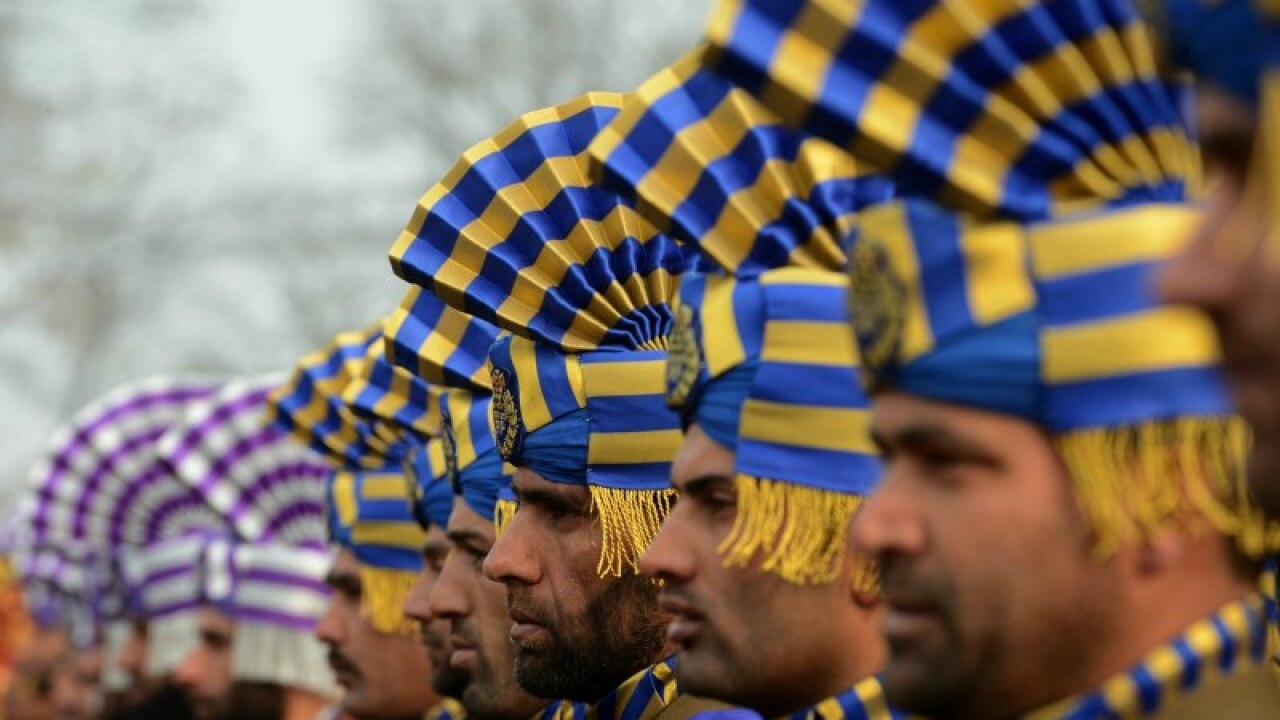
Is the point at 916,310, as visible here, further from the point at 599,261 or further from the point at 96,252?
the point at 96,252

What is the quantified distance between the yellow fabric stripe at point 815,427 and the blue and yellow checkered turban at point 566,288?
113 centimetres

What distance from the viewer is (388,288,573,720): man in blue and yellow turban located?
5875 mm

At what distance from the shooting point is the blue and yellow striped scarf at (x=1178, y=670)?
292 cm

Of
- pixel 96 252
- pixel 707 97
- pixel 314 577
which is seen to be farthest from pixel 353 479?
pixel 96 252

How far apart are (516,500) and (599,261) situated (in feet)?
2.24

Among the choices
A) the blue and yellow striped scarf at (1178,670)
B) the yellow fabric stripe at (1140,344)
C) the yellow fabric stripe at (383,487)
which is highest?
the yellow fabric stripe at (383,487)

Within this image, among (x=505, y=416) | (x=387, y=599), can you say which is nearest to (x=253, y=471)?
(x=387, y=599)

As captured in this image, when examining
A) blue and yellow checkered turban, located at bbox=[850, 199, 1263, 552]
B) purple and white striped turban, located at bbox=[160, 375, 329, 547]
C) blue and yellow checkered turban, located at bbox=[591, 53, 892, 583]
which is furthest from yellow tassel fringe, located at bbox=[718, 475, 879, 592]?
purple and white striped turban, located at bbox=[160, 375, 329, 547]

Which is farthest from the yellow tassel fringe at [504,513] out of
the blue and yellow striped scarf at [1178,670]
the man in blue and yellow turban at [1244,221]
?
the man in blue and yellow turban at [1244,221]

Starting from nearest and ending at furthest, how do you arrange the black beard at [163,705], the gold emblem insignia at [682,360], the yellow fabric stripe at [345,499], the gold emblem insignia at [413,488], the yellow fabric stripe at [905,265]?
the yellow fabric stripe at [905,265], the gold emblem insignia at [682,360], the gold emblem insignia at [413,488], the yellow fabric stripe at [345,499], the black beard at [163,705]

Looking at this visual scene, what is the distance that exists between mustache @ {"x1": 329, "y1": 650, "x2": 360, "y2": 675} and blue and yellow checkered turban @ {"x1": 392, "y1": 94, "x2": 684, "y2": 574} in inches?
85.6

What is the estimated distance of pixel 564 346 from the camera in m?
5.25

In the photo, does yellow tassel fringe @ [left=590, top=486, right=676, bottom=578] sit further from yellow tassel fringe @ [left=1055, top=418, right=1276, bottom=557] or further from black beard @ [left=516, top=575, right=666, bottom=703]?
yellow tassel fringe @ [left=1055, top=418, right=1276, bottom=557]

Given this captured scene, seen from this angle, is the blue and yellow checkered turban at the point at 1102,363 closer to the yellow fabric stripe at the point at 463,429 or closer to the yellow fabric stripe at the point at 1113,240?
the yellow fabric stripe at the point at 1113,240
